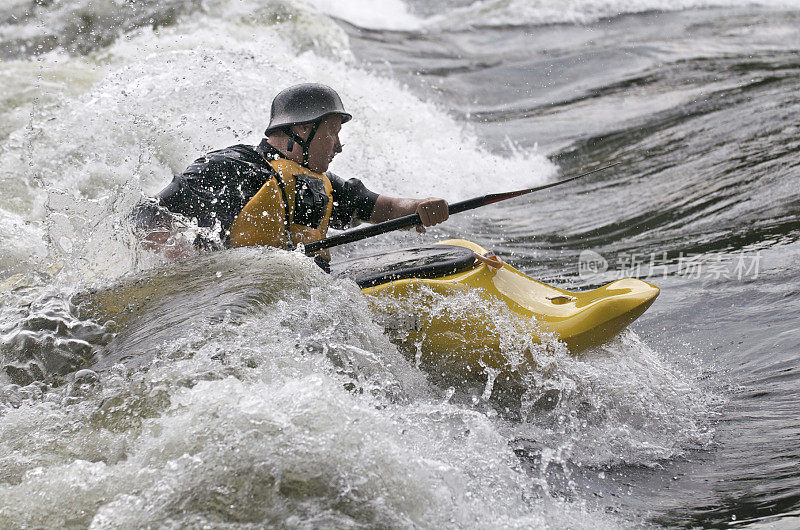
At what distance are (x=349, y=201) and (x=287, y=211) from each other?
1.64 feet

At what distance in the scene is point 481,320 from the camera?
306cm

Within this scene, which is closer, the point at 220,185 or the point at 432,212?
the point at 220,185

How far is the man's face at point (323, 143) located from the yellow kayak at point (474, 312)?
53 centimetres

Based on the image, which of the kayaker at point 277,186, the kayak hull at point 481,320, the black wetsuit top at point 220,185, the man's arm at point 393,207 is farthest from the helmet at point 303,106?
the kayak hull at point 481,320

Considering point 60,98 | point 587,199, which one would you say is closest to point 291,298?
point 587,199

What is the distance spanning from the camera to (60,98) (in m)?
7.07

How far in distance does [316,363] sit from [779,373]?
6.45 ft

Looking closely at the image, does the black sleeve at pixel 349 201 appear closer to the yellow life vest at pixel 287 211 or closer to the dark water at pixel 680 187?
the yellow life vest at pixel 287 211

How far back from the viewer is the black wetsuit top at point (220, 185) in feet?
10.1

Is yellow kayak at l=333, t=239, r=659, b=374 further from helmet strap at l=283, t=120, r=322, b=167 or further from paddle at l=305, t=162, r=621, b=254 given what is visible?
helmet strap at l=283, t=120, r=322, b=167

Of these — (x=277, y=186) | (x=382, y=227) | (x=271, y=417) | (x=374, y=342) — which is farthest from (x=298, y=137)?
(x=271, y=417)

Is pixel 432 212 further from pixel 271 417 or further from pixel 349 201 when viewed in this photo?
pixel 271 417

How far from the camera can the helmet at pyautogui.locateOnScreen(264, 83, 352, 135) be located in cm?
335

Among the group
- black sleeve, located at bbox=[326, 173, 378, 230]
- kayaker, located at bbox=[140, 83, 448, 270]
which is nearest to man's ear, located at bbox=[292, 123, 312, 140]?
kayaker, located at bbox=[140, 83, 448, 270]
